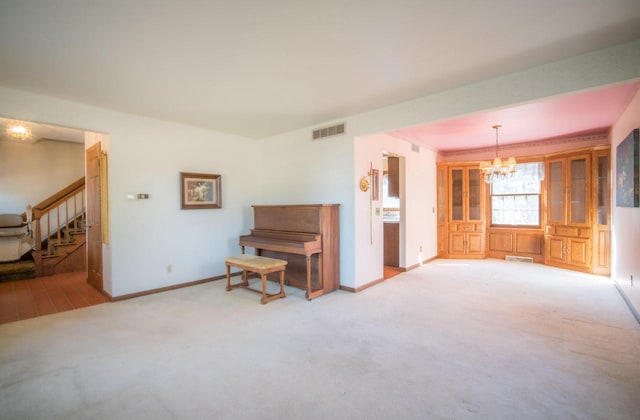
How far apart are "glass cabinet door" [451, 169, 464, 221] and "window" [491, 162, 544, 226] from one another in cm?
81

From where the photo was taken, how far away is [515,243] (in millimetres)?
6469

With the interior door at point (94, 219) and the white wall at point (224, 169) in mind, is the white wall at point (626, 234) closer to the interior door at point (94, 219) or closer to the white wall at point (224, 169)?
the white wall at point (224, 169)

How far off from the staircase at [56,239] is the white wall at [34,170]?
86 cm

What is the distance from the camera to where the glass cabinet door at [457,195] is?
6.77 meters

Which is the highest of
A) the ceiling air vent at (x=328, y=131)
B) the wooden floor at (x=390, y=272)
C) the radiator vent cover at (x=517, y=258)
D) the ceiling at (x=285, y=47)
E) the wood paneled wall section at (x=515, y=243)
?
the ceiling at (x=285, y=47)

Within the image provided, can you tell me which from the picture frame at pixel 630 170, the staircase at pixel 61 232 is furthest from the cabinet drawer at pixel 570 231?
the staircase at pixel 61 232

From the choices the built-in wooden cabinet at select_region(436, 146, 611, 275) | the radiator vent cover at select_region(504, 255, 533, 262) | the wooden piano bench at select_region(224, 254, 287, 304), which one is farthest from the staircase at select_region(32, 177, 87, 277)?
the radiator vent cover at select_region(504, 255, 533, 262)

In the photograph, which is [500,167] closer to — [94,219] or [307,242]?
[307,242]

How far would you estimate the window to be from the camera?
637 cm

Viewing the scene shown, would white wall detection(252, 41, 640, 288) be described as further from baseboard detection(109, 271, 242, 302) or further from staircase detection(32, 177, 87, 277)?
staircase detection(32, 177, 87, 277)

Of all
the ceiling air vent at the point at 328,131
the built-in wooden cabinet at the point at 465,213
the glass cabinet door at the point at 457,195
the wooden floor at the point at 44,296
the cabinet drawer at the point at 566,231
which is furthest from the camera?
the glass cabinet door at the point at 457,195

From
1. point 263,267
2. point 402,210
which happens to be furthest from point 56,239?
point 402,210

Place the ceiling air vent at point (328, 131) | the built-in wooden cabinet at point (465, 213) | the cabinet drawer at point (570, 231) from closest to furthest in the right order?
1. the ceiling air vent at point (328, 131)
2. the cabinet drawer at point (570, 231)
3. the built-in wooden cabinet at point (465, 213)

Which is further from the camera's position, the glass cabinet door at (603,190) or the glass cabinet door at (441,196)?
the glass cabinet door at (441,196)
